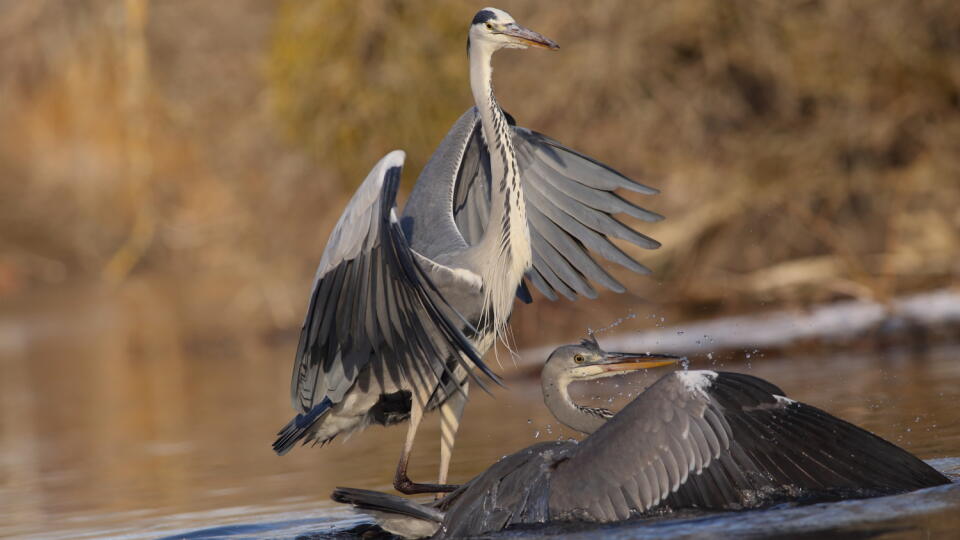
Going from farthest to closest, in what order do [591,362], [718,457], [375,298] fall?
[591,362] < [375,298] < [718,457]

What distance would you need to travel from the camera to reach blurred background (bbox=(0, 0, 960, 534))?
468 inches

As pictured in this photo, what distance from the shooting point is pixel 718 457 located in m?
5.37

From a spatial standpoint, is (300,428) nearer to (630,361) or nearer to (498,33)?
(630,361)

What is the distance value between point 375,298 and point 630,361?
1.37 m

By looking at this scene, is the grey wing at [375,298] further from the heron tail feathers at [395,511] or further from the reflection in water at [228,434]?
the reflection in water at [228,434]

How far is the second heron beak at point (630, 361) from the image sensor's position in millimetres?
6562

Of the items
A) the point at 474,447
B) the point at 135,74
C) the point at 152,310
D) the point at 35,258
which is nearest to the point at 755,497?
the point at 474,447

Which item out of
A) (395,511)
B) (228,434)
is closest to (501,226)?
(395,511)

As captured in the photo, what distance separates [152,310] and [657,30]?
9.85 meters

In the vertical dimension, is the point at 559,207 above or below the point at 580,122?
below

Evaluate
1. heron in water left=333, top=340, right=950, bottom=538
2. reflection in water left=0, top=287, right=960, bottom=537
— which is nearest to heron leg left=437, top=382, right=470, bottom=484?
reflection in water left=0, top=287, right=960, bottom=537

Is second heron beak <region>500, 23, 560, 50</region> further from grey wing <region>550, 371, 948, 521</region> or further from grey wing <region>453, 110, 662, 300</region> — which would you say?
grey wing <region>550, 371, 948, 521</region>

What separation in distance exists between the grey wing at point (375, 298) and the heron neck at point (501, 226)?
0.48m

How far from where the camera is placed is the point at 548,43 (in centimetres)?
657
